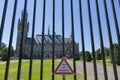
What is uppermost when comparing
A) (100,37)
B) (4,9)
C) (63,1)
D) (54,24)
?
(63,1)

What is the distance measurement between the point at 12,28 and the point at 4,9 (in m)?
0.44

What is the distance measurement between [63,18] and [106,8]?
1.02 m

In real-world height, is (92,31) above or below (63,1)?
below

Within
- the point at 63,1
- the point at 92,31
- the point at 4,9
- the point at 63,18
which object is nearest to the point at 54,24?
the point at 63,18

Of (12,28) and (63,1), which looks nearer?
(12,28)

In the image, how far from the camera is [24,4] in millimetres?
4148

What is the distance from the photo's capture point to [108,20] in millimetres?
4215

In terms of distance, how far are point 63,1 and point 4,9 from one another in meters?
1.33

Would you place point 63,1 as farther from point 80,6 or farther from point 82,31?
point 82,31

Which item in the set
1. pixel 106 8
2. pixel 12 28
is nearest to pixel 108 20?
pixel 106 8

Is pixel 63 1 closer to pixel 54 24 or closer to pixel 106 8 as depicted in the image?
pixel 54 24

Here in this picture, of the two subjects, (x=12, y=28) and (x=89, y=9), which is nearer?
(x=12, y=28)

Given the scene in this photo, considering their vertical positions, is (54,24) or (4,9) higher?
(4,9)

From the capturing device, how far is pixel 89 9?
4.26m
